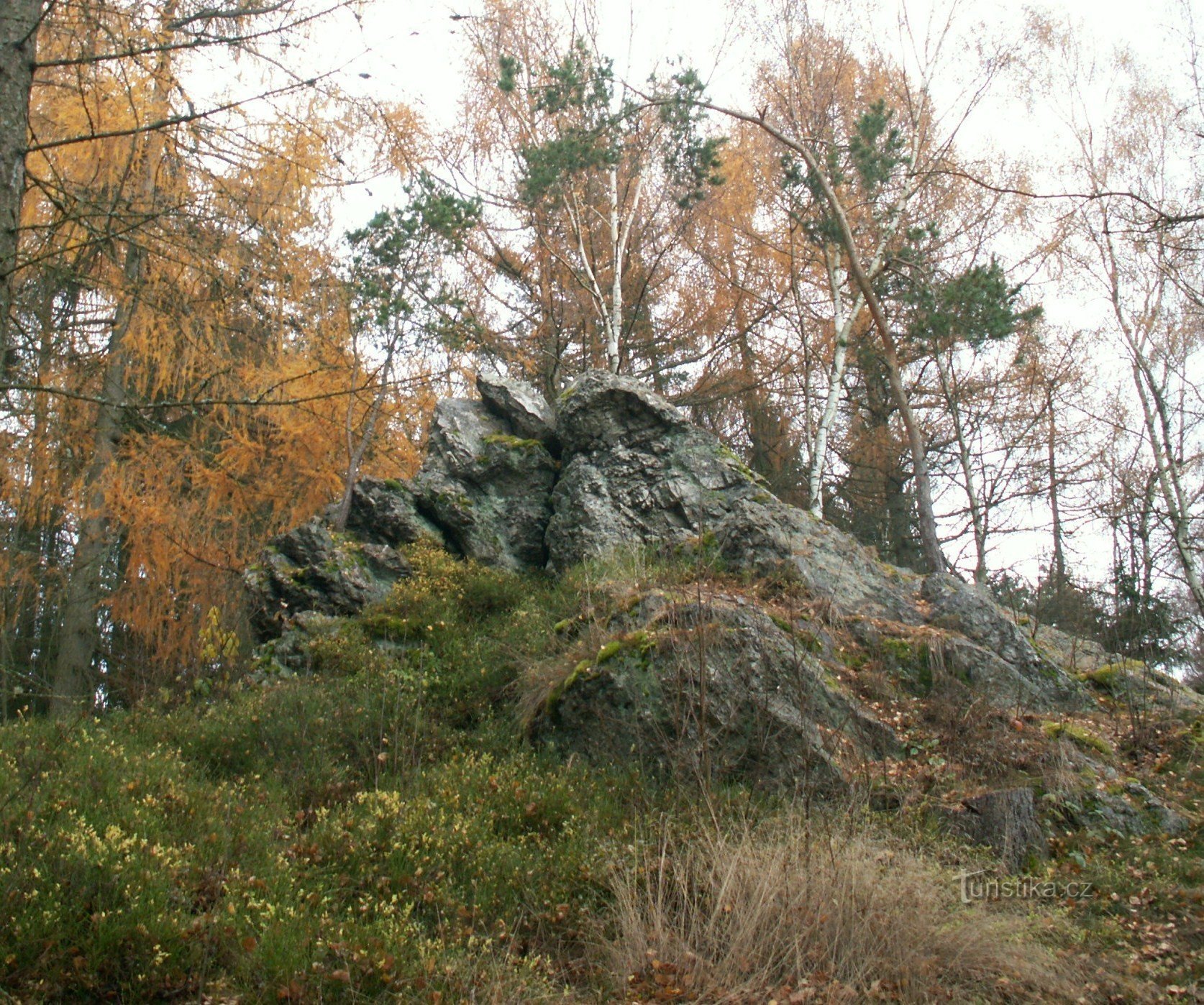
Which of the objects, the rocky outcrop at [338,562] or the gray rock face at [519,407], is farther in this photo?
the gray rock face at [519,407]

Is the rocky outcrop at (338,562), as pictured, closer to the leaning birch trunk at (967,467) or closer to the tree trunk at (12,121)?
the tree trunk at (12,121)

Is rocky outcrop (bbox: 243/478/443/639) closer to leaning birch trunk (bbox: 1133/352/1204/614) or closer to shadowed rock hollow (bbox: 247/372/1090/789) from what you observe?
shadowed rock hollow (bbox: 247/372/1090/789)

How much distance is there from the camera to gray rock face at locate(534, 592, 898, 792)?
20.4 feet

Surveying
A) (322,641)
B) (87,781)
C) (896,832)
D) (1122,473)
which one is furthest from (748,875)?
(1122,473)

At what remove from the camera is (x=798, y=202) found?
12914mm

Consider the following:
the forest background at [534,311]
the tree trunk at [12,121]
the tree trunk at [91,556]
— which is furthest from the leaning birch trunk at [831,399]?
the tree trunk at [12,121]

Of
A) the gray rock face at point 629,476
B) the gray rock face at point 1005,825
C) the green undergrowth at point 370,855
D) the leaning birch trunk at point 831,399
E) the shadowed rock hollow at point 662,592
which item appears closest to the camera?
the green undergrowth at point 370,855

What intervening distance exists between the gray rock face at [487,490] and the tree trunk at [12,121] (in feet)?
19.9

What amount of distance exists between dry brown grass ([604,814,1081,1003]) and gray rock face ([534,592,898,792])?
1.19 metres

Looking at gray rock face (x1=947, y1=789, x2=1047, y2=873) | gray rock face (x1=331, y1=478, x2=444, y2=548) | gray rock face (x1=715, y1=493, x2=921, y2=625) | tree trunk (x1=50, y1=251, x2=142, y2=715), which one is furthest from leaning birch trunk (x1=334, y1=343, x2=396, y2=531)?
gray rock face (x1=947, y1=789, x2=1047, y2=873)

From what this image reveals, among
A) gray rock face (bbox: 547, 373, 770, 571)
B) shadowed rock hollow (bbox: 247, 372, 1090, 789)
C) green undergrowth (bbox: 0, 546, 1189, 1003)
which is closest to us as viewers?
green undergrowth (bbox: 0, 546, 1189, 1003)

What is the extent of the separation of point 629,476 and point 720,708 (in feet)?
13.1

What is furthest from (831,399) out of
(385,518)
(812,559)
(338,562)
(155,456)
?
(155,456)

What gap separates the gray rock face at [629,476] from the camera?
31.8 ft
